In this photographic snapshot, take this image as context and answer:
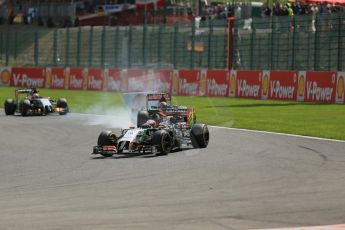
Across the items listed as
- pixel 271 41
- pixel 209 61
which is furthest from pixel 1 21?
pixel 271 41

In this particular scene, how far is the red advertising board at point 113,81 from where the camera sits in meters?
46.2

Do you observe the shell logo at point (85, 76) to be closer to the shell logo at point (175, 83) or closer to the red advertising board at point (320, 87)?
the shell logo at point (175, 83)

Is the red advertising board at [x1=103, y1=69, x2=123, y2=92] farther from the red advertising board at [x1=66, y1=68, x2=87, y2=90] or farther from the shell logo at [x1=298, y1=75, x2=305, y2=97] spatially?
the shell logo at [x1=298, y1=75, x2=305, y2=97]

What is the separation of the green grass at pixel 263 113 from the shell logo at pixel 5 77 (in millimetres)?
16331

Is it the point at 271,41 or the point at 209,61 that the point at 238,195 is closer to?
the point at 271,41

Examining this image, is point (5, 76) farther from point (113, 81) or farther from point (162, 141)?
point (162, 141)

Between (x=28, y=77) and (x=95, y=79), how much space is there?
7.20 metres

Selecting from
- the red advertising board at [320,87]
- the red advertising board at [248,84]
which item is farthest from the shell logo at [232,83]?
the red advertising board at [320,87]

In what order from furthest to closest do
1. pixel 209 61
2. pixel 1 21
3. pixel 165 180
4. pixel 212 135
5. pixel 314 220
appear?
1. pixel 1 21
2. pixel 209 61
3. pixel 212 135
4. pixel 165 180
5. pixel 314 220

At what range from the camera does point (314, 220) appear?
886cm

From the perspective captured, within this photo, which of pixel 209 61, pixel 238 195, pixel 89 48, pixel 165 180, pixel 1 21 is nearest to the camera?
pixel 238 195

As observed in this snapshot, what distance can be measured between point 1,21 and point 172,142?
5499 cm

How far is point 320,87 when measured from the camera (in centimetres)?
3300

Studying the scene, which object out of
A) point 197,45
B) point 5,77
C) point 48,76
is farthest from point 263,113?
point 5,77
